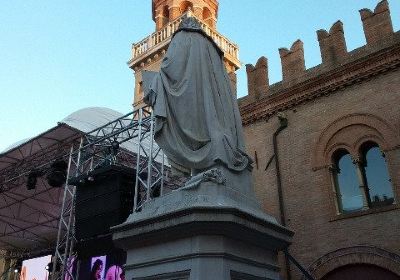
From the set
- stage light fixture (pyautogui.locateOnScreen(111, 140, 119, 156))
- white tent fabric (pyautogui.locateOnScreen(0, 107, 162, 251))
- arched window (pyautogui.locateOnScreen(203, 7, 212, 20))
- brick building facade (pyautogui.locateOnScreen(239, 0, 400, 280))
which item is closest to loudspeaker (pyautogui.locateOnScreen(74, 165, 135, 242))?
stage light fixture (pyautogui.locateOnScreen(111, 140, 119, 156))

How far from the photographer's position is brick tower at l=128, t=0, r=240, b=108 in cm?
2520

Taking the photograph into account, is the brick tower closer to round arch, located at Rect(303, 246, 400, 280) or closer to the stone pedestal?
round arch, located at Rect(303, 246, 400, 280)

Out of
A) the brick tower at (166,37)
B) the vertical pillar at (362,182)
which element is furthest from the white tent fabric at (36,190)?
the vertical pillar at (362,182)

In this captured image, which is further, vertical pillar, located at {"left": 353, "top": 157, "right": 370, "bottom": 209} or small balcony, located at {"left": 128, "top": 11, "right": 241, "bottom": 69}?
small balcony, located at {"left": 128, "top": 11, "right": 241, "bottom": 69}

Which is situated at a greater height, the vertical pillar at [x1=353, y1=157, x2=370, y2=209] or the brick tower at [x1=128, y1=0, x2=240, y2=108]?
the brick tower at [x1=128, y1=0, x2=240, y2=108]

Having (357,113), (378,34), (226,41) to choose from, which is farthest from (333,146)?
(226,41)

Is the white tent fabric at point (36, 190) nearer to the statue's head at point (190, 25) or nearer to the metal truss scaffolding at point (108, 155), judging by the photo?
the metal truss scaffolding at point (108, 155)

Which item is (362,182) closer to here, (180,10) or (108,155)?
(108,155)

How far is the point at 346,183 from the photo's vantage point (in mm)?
12047

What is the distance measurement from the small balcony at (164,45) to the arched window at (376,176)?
14.7m

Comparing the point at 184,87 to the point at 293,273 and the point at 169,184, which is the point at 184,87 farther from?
the point at 169,184

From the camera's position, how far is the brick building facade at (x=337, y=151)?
10906 millimetres

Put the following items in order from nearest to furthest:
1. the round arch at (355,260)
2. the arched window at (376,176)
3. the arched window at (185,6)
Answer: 1. the round arch at (355,260)
2. the arched window at (376,176)
3. the arched window at (185,6)

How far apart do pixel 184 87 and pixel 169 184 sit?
1167 cm
